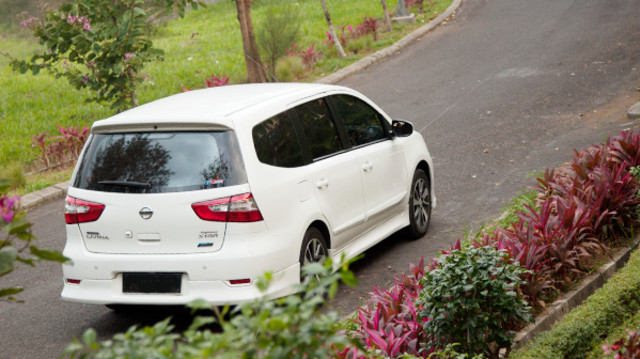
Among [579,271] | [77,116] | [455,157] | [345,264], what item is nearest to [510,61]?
[455,157]

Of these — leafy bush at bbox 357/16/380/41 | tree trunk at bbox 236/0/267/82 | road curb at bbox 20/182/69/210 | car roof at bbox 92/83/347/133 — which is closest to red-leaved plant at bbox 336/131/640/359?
car roof at bbox 92/83/347/133

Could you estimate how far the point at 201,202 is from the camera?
5723mm

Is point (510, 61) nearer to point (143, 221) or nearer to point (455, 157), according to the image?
point (455, 157)

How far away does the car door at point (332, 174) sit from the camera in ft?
21.7

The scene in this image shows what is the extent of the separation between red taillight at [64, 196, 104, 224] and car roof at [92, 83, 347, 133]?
591 mm

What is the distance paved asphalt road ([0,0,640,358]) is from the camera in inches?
279

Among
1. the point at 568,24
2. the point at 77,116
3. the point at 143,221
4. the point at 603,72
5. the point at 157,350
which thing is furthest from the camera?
the point at 568,24

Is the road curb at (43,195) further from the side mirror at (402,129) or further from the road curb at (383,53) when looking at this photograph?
the road curb at (383,53)

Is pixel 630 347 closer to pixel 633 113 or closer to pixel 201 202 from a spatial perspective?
pixel 201 202

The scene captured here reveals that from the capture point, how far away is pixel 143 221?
5785 millimetres

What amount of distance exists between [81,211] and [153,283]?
32.6 inches

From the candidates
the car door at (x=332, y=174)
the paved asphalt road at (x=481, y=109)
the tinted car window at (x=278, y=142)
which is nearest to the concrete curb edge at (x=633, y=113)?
the paved asphalt road at (x=481, y=109)

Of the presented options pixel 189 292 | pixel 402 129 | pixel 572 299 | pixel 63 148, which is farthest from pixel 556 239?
pixel 63 148

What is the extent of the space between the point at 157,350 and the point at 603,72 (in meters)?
14.2
